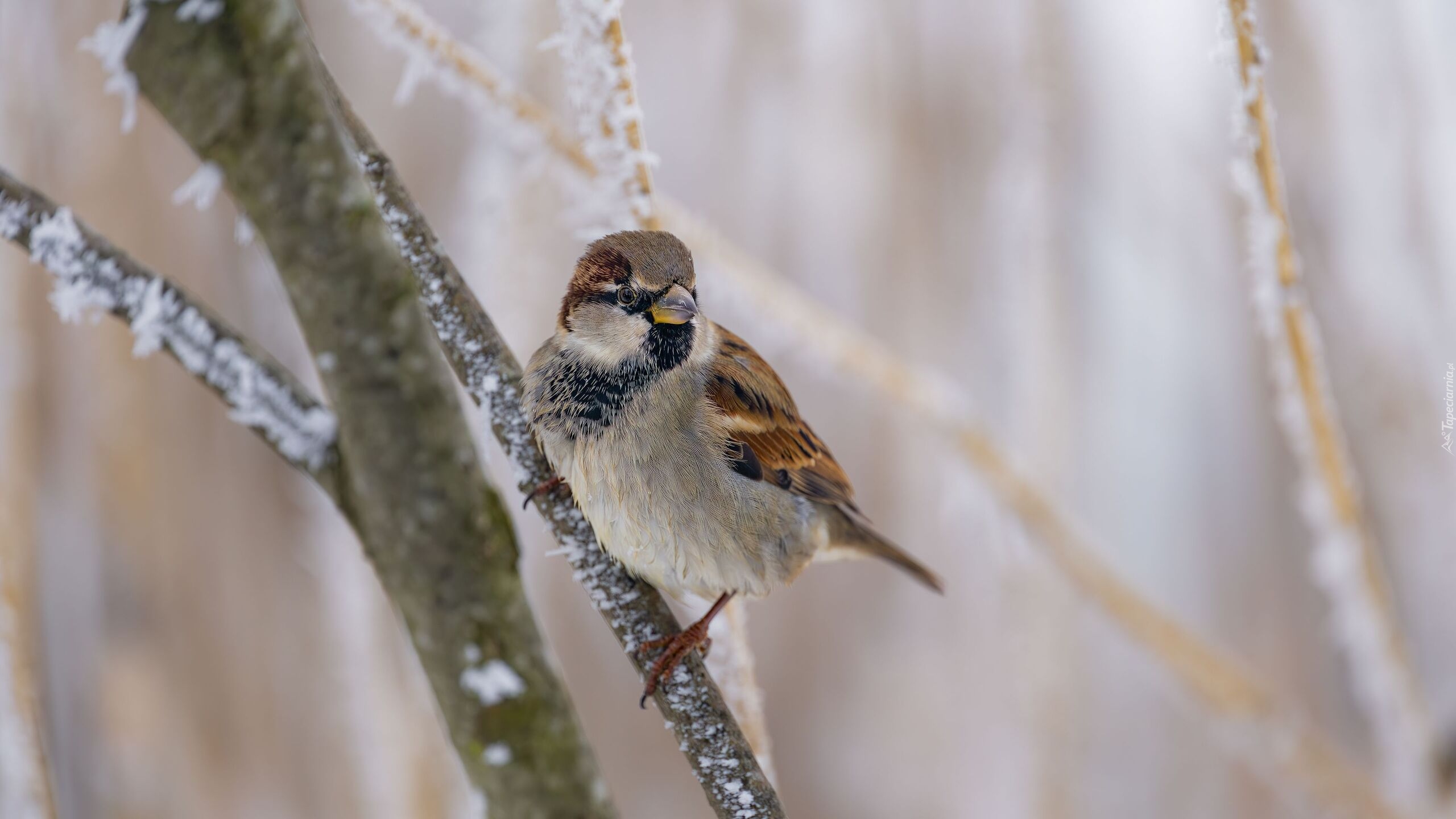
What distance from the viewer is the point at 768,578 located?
778mm

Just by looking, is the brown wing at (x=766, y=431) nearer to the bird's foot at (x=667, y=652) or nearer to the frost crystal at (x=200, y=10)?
the bird's foot at (x=667, y=652)

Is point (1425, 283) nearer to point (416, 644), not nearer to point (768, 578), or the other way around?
point (768, 578)

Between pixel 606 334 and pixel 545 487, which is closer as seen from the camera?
pixel 545 487

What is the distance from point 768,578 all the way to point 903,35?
1034mm

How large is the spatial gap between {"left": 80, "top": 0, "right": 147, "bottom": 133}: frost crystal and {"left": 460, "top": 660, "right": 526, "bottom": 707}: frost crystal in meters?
0.31

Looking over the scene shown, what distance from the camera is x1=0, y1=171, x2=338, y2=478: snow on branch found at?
48 cm

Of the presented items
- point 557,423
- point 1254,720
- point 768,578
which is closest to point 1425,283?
point 1254,720

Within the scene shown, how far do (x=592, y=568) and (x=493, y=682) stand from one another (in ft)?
0.32

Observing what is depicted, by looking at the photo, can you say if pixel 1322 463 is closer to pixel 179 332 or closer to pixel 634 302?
pixel 634 302

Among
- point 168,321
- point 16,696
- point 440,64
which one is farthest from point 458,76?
point 16,696

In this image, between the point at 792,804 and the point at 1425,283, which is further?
the point at 792,804

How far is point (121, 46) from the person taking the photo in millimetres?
455

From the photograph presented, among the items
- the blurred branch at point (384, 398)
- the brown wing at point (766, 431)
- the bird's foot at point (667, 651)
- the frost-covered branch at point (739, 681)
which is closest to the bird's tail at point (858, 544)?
the brown wing at point (766, 431)

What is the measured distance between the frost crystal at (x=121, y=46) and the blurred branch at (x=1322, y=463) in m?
0.57
